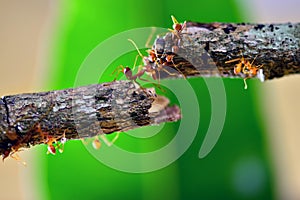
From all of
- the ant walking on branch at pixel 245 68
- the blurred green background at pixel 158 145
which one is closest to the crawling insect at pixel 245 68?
the ant walking on branch at pixel 245 68

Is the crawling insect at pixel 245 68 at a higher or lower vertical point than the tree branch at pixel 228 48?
lower

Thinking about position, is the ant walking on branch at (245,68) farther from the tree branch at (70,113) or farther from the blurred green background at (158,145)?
the blurred green background at (158,145)

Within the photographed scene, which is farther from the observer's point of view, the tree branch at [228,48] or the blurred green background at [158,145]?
the blurred green background at [158,145]

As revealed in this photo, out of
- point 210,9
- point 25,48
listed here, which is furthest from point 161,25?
point 25,48

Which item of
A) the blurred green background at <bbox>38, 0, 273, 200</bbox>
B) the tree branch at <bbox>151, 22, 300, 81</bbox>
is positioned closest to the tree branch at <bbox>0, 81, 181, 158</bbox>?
the tree branch at <bbox>151, 22, 300, 81</bbox>

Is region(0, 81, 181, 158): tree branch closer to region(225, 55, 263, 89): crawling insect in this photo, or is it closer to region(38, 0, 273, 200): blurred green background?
region(225, 55, 263, 89): crawling insect

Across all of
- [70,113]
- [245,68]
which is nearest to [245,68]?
[245,68]
